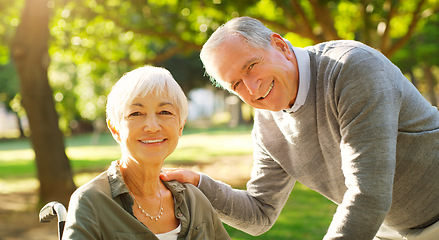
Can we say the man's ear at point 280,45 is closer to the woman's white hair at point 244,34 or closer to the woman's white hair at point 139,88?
the woman's white hair at point 244,34

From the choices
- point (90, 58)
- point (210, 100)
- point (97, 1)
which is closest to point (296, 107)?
point (97, 1)

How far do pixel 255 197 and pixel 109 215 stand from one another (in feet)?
3.26

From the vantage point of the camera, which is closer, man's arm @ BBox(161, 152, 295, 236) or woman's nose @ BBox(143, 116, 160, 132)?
woman's nose @ BBox(143, 116, 160, 132)

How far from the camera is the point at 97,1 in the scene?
1087 centimetres

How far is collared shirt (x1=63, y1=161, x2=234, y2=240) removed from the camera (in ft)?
6.07

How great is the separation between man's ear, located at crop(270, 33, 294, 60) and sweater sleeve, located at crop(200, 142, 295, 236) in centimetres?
65

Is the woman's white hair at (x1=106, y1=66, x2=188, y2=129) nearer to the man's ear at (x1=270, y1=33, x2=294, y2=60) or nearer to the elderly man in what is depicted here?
the elderly man

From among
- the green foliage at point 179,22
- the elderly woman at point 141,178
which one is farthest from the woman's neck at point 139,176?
the green foliage at point 179,22

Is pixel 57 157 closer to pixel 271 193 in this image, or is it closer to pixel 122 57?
pixel 122 57

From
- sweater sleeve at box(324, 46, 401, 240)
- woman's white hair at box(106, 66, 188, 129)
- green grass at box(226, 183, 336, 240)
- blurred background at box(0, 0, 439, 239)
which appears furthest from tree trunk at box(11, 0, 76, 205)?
sweater sleeve at box(324, 46, 401, 240)

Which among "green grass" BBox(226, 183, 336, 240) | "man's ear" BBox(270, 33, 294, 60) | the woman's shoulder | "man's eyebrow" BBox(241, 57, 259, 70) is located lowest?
"green grass" BBox(226, 183, 336, 240)

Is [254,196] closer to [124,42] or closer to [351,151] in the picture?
[351,151]

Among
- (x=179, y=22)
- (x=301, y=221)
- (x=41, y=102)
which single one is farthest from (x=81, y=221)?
(x=179, y=22)

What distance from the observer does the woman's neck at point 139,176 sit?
2.13 metres
